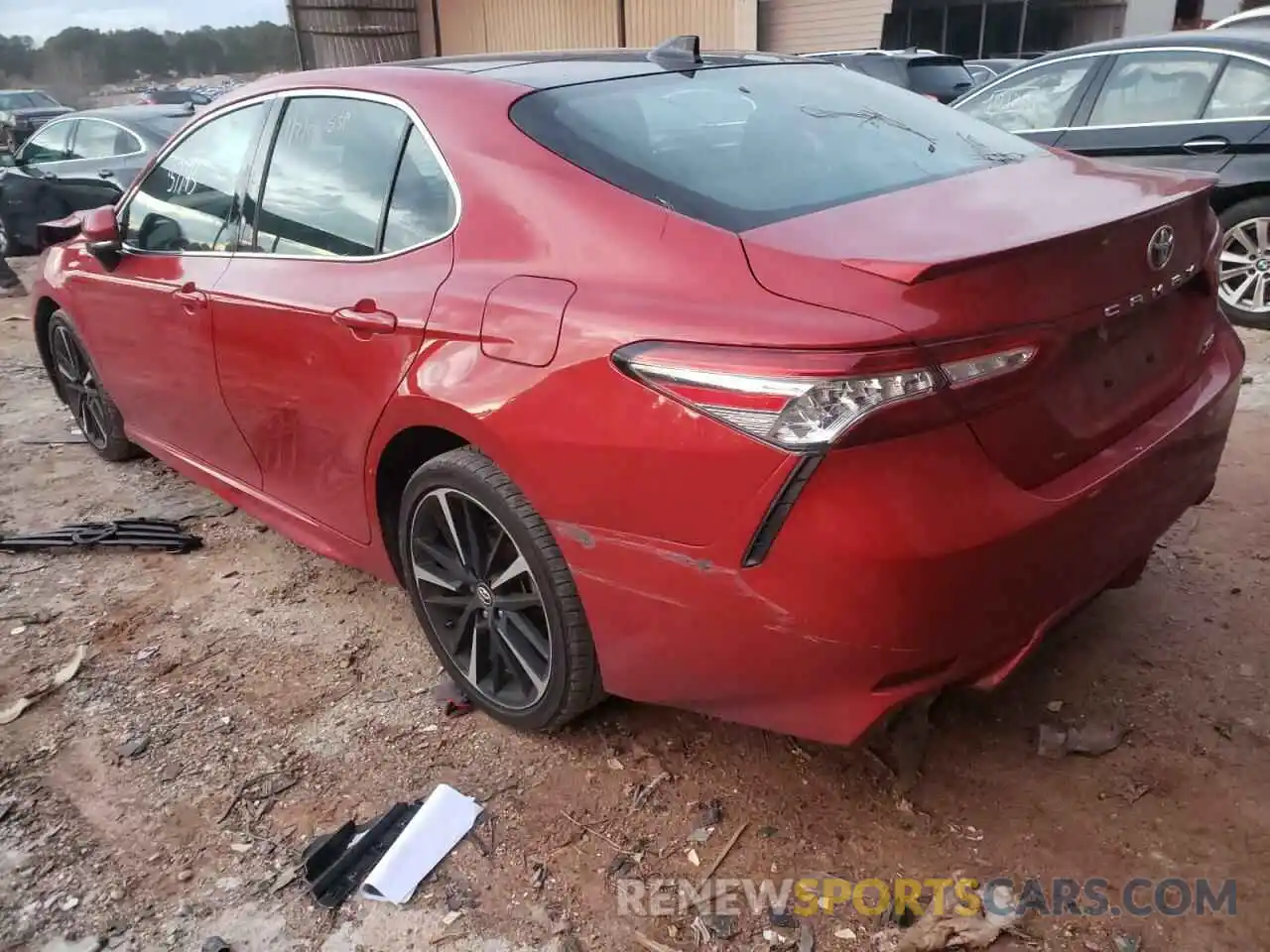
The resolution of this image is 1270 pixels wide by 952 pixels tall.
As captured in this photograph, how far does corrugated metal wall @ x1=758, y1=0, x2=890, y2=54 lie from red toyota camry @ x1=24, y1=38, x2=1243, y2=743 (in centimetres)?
1764

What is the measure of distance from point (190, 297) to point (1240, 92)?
5629mm

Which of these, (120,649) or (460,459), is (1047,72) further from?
(120,649)

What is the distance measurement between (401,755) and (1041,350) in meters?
1.86

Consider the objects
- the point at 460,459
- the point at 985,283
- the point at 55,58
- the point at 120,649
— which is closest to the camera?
the point at 985,283

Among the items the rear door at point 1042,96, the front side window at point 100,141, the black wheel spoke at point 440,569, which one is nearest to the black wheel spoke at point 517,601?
the black wheel spoke at point 440,569

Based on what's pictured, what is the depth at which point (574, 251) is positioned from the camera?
2240 mm

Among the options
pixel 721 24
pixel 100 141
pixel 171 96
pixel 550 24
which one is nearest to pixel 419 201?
pixel 100 141

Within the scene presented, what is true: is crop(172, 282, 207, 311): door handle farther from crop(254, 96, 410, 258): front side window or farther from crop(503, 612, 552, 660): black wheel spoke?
crop(503, 612, 552, 660): black wheel spoke

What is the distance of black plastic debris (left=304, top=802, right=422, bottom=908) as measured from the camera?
2.30 m

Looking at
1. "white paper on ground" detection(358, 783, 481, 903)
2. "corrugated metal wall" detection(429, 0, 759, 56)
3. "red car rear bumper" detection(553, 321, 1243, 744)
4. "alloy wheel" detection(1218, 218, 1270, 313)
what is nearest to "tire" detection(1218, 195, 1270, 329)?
"alloy wheel" detection(1218, 218, 1270, 313)

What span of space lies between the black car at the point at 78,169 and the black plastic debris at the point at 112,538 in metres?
6.74

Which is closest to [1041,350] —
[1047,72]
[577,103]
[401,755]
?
[577,103]

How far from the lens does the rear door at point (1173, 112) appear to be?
580 centimetres

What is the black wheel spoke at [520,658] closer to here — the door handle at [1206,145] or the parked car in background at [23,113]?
the door handle at [1206,145]
